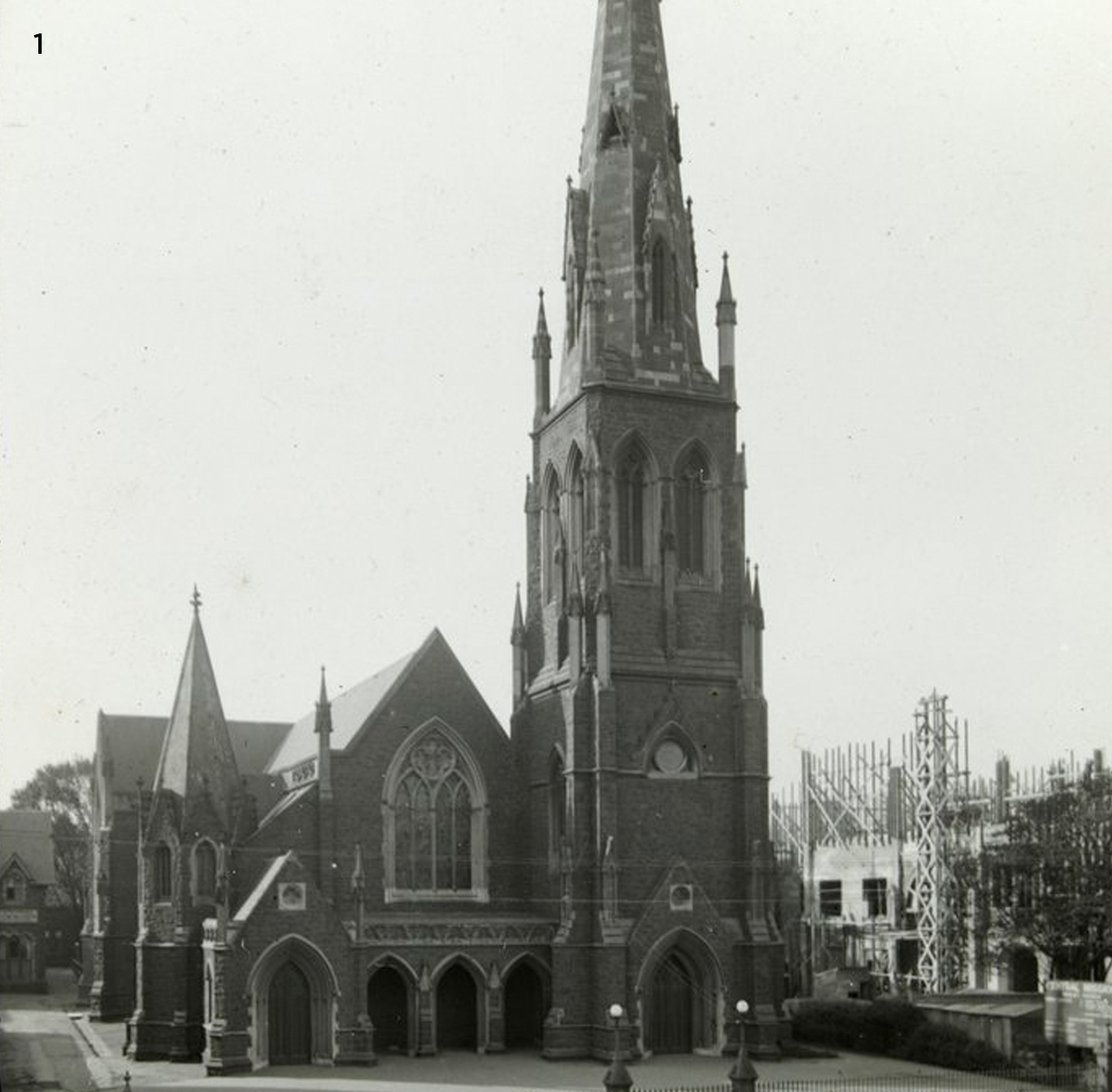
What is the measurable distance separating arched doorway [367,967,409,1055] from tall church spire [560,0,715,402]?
1684 centimetres

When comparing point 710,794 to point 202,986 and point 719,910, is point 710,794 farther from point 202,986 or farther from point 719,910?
point 202,986

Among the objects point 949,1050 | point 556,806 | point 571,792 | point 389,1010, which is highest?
point 571,792

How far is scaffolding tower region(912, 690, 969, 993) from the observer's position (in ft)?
191

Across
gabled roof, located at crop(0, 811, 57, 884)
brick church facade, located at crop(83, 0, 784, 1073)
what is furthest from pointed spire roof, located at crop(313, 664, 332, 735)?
gabled roof, located at crop(0, 811, 57, 884)

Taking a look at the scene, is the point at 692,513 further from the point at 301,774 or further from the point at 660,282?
the point at 301,774

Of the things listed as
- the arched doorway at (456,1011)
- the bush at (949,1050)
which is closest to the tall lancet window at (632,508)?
the arched doorway at (456,1011)

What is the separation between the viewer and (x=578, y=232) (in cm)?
4809

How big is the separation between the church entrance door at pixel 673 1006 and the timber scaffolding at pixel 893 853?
17784 millimetres

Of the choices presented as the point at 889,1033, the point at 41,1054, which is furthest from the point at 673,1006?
the point at 41,1054

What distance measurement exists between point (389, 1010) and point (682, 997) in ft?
25.3

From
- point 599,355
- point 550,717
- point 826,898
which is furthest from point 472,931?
point 826,898

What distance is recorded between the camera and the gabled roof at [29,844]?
268 ft

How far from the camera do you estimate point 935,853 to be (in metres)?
58.5

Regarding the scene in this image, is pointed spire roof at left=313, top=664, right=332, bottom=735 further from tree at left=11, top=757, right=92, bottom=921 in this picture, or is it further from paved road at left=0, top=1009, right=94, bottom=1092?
tree at left=11, top=757, right=92, bottom=921
